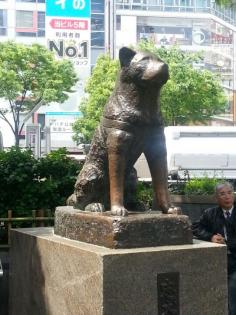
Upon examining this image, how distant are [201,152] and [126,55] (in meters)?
17.5

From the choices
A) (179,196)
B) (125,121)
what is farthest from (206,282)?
(179,196)

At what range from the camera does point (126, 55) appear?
408 cm

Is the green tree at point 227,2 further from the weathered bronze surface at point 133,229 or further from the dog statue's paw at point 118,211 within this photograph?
the dog statue's paw at point 118,211

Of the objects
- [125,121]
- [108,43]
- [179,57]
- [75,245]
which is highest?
[108,43]

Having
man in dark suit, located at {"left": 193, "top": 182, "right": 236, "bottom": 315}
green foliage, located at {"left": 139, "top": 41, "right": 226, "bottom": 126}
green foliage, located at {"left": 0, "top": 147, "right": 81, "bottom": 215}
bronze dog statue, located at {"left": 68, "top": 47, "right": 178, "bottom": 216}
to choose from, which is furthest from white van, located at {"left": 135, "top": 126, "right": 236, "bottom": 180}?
bronze dog statue, located at {"left": 68, "top": 47, "right": 178, "bottom": 216}

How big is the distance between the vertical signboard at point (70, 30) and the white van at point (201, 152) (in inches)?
1306

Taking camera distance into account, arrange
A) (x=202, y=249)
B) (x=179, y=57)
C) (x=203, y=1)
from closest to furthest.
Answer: (x=202, y=249)
(x=179, y=57)
(x=203, y=1)

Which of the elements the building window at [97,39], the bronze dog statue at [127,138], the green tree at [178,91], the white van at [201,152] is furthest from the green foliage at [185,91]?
the bronze dog statue at [127,138]

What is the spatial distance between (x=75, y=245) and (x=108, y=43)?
5487 centimetres

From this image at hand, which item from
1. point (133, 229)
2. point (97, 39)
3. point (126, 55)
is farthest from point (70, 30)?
point (133, 229)

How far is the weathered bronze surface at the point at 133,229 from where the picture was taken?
3.83 metres

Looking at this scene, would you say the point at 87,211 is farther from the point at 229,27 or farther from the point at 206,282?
the point at 229,27

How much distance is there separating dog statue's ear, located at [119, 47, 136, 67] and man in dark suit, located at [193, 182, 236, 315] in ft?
5.43

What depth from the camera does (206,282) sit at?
3.98 metres
